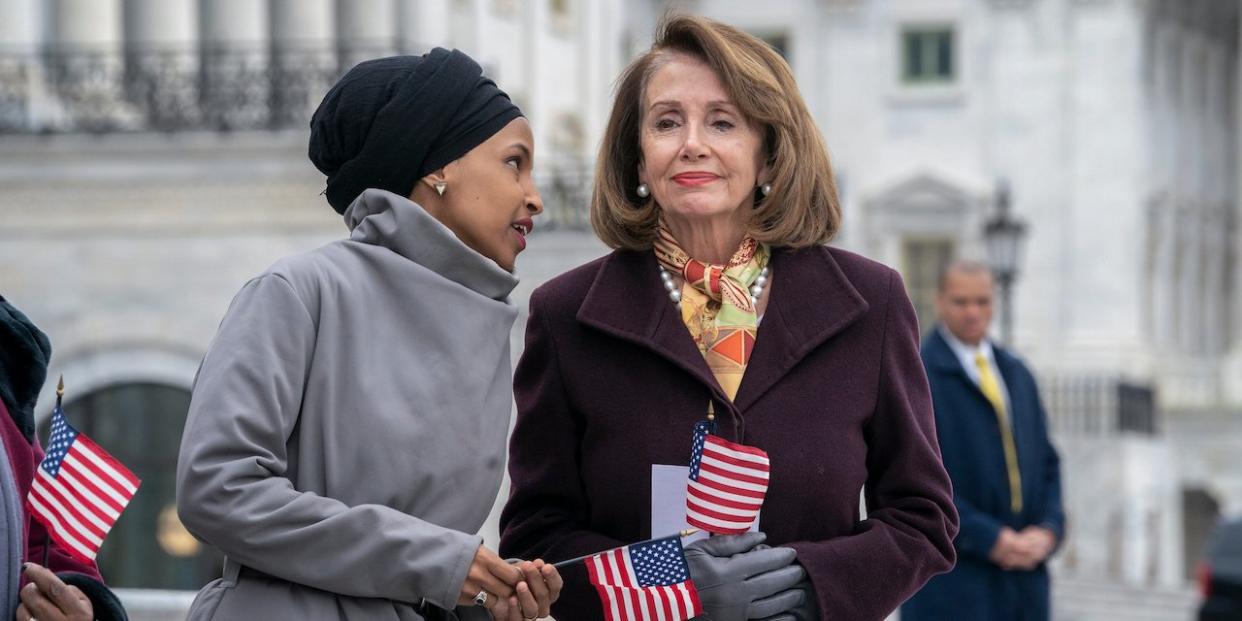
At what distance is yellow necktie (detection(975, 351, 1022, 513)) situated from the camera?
29.8 ft

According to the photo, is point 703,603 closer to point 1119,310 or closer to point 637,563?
point 637,563

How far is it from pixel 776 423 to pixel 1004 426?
4438 millimetres

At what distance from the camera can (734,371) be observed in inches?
195

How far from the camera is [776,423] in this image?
191 inches

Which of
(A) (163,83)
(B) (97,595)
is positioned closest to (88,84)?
(A) (163,83)

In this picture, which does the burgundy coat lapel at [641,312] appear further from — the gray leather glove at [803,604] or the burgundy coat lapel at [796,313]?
the gray leather glove at [803,604]

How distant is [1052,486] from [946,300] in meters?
0.97

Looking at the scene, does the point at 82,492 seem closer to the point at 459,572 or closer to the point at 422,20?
the point at 459,572

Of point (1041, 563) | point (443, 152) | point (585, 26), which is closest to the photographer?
point (443, 152)

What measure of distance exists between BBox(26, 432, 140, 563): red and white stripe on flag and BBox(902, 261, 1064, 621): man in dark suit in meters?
4.82

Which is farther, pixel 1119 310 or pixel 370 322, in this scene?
pixel 1119 310

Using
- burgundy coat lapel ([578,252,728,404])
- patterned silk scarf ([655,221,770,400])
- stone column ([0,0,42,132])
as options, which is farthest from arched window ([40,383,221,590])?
patterned silk scarf ([655,221,770,400])

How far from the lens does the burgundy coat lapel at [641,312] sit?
4.88m

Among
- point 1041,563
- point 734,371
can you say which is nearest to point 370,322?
point 734,371
